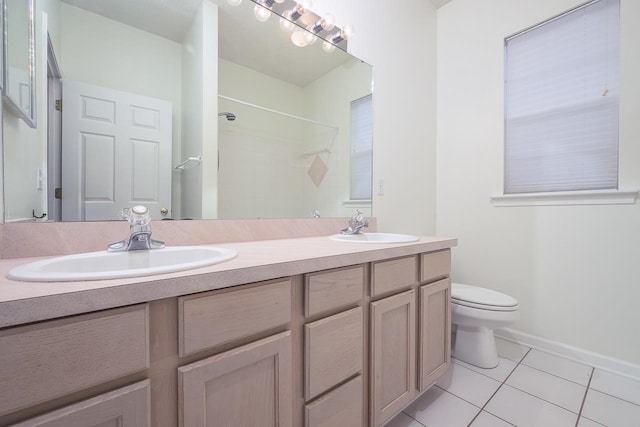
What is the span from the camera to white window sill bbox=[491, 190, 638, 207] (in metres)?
1.50

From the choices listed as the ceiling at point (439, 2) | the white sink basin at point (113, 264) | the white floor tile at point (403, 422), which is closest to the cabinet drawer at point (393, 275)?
the white sink basin at point (113, 264)

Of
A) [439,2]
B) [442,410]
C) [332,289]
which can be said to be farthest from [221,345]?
[439,2]

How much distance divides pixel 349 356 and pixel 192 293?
1.92 ft

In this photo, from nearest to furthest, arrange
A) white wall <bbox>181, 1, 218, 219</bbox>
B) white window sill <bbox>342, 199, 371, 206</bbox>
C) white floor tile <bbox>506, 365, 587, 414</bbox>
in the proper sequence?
1. white wall <bbox>181, 1, 218, 219</bbox>
2. white floor tile <bbox>506, 365, 587, 414</bbox>
3. white window sill <bbox>342, 199, 371, 206</bbox>

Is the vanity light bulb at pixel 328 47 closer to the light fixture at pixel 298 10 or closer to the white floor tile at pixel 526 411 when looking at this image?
the light fixture at pixel 298 10

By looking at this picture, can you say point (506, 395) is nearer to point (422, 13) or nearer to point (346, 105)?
point (346, 105)

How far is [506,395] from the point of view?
54.4 inches

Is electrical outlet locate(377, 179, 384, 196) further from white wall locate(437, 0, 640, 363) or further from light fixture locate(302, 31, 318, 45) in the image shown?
light fixture locate(302, 31, 318, 45)

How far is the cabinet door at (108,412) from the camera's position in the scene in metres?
0.44

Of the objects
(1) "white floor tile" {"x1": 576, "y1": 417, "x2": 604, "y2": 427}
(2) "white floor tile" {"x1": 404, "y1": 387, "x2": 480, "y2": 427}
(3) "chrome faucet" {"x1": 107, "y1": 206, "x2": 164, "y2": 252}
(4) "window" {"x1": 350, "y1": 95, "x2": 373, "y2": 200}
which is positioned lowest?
(2) "white floor tile" {"x1": 404, "y1": 387, "x2": 480, "y2": 427}

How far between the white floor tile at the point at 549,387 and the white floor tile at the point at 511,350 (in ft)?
0.45

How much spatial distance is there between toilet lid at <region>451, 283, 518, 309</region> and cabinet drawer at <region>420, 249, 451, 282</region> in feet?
1.14

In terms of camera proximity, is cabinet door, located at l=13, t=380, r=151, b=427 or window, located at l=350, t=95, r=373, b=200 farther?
window, located at l=350, t=95, r=373, b=200

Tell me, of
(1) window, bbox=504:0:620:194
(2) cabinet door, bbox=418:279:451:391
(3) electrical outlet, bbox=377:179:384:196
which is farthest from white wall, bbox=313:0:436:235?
(2) cabinet door, bbox=418:279:451:391
